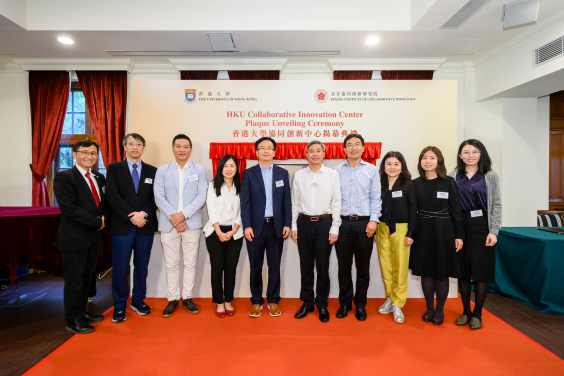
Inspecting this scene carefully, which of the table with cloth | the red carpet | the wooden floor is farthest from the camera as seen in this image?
the table with cloth

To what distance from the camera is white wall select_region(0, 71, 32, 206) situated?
428cm

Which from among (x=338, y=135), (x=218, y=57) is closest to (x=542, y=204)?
(x=338, y=135)

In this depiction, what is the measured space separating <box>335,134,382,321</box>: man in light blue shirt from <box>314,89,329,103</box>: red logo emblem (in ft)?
2.85

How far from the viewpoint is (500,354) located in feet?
7.14

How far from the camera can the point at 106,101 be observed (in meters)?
4.24

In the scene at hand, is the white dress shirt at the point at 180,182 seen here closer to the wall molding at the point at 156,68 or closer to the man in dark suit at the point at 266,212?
the man in dark suit at the point at 266,212

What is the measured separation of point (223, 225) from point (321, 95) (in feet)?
6.31

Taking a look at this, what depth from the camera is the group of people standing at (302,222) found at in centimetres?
251

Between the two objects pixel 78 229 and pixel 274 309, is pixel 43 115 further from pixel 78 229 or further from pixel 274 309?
pixel 274 309

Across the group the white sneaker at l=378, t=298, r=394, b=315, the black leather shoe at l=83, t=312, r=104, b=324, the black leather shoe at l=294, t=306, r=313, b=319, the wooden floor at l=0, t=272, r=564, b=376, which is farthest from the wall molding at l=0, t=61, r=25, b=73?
the white sneaker at l=378, t=298, r=394, b=315

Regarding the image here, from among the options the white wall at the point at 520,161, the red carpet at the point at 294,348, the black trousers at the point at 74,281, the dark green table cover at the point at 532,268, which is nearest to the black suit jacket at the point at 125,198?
the black trousers at the point at 74,281

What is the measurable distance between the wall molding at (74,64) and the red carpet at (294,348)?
3.57 meters

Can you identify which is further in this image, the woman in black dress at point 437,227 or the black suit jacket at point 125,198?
the black suit jacket at point 125,198

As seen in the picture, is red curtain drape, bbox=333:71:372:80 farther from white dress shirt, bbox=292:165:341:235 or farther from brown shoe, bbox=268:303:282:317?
brown shoe, bbox=268:303:282:317
